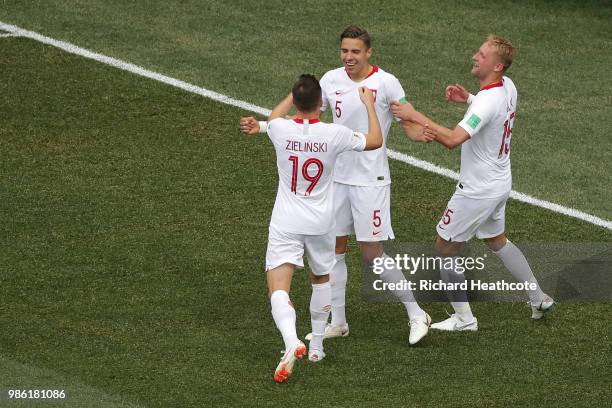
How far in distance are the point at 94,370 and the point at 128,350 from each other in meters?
0.45

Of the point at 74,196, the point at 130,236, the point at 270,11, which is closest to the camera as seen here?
the point at 130,236

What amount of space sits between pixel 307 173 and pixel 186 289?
2.24 meters

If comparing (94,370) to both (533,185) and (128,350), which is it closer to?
(128,350)

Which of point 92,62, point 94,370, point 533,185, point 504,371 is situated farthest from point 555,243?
point 92,62

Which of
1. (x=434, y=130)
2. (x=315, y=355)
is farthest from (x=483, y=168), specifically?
(x=315, y=355)

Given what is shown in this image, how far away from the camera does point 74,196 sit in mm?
13852

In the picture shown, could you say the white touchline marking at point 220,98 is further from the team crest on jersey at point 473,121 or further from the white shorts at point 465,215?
the team crest on jersey at point 473,121

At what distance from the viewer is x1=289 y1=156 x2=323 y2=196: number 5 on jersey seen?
10.1 m

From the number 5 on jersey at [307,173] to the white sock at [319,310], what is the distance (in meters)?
0.79

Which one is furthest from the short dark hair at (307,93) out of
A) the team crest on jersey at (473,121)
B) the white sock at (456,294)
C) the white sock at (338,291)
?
the white sock at (456,294)

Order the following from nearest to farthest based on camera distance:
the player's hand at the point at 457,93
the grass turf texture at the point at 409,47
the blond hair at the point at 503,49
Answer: the blond hair at the point at 503,49 < the player's hand at the point at 457,93 < the grass turf texture at the point at 409,47

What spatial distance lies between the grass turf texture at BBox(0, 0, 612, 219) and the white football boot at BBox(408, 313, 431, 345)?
4.08 m

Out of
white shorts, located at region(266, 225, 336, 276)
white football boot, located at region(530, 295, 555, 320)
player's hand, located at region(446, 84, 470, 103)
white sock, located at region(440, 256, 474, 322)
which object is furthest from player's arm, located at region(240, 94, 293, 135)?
white football boot, located at region(530, 295, 555, 320)

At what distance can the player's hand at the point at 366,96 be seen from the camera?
34.0 ft
